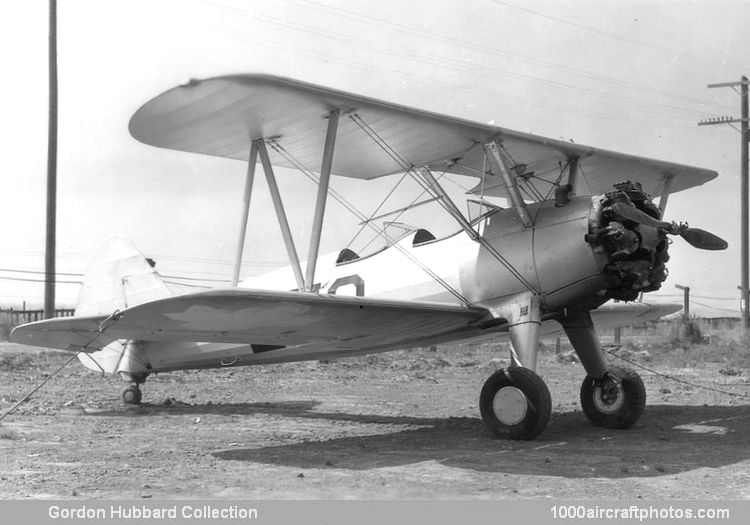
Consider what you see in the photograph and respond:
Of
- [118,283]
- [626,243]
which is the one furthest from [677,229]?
[118,283]

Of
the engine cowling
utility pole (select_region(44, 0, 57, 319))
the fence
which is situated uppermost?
utility pole (select_region(44, 0, 57, 319))

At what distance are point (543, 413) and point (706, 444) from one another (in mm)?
1568

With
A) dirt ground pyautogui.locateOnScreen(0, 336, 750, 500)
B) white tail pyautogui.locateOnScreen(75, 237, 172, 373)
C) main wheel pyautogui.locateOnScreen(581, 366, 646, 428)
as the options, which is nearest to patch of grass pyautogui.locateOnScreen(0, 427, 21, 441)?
dirt ground pyautogui.locateOnScreen(0, 336, 750, 500)

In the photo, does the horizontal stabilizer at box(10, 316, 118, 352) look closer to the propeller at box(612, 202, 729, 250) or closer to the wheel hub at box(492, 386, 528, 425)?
the wheel hub at box(492, 386, 528, 425)

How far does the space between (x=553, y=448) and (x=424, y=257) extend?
9.02 ft

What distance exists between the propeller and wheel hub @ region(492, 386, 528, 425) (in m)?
1.91

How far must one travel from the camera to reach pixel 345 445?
7410mm

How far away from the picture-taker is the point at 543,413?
711cm

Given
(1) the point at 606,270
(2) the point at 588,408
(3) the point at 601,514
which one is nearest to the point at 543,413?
(1) the point at 606,270

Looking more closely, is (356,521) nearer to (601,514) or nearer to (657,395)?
(601,514)

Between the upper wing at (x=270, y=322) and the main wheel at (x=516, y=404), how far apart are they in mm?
873

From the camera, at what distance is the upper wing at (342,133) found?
23.5 ft

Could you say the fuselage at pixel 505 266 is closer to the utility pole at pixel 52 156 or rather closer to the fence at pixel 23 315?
the utility pole at pixel 52 156

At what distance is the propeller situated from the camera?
7133mm
